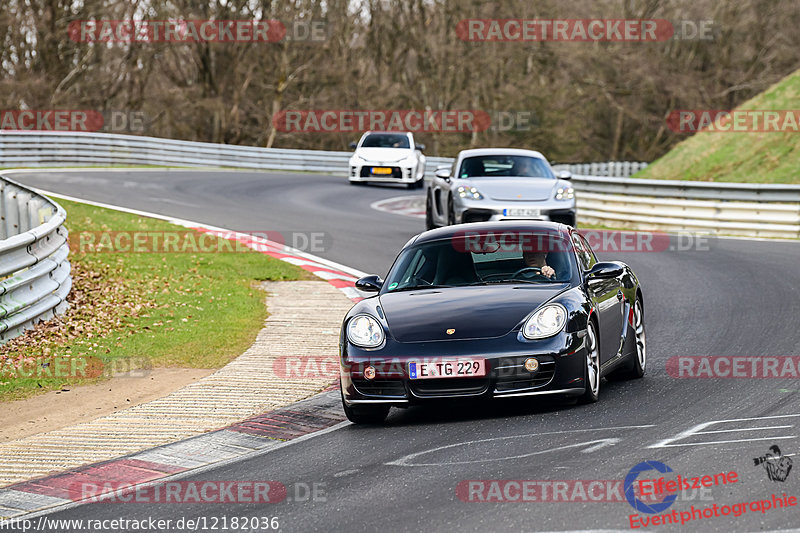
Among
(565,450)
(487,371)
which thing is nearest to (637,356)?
(487,371)

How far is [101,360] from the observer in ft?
Answer: 34.6

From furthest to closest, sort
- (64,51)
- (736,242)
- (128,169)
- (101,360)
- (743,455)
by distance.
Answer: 1. (64,51)
2. (128,169)
3. (736,242)
4. (101,360)
5. (743,455)

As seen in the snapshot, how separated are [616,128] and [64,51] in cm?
2578

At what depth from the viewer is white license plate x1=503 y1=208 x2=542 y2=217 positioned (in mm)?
17141

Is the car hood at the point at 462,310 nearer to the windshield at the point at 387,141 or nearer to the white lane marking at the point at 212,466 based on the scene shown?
the white lane marking at the point at 212,466

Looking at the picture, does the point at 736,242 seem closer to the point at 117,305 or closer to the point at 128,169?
the point at 117,305

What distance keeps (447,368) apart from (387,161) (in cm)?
2497

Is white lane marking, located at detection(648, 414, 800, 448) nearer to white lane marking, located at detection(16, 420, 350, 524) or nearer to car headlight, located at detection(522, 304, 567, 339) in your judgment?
car headlight, located at detection(522, 304, 567, 339)

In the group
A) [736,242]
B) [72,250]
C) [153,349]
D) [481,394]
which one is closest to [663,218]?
[736,242]

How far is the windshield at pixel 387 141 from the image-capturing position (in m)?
32.8

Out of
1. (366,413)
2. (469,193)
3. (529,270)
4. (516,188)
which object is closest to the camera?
(366,413)

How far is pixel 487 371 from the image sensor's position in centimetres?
746

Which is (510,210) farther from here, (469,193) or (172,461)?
(172,461)

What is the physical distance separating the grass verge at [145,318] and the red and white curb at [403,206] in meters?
8.19
